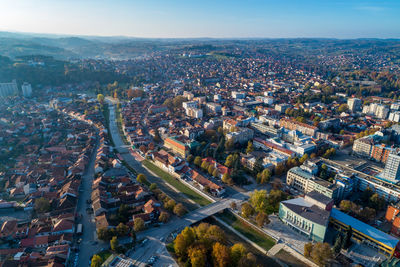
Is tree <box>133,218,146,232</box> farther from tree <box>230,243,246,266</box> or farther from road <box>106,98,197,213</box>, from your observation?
tree <box>230,243,246,266</box>

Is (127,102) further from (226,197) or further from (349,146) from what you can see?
(349,146)

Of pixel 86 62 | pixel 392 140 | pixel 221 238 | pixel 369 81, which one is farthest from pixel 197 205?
pixel 86 62

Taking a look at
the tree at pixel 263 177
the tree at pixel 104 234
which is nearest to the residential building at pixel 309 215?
the tree at pixel 263 177

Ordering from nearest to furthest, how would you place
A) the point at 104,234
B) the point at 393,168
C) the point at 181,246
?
the point at 181,246 → the point at 104,234 → the point at 393,168

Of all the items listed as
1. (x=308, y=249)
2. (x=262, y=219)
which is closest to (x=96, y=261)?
(x=262, y=219)

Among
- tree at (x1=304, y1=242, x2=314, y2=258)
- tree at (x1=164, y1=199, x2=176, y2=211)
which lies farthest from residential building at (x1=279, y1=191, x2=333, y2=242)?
tree at (x1=164, y1=199, x2=176, y2=211)

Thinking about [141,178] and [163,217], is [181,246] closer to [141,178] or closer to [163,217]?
[163,217]
